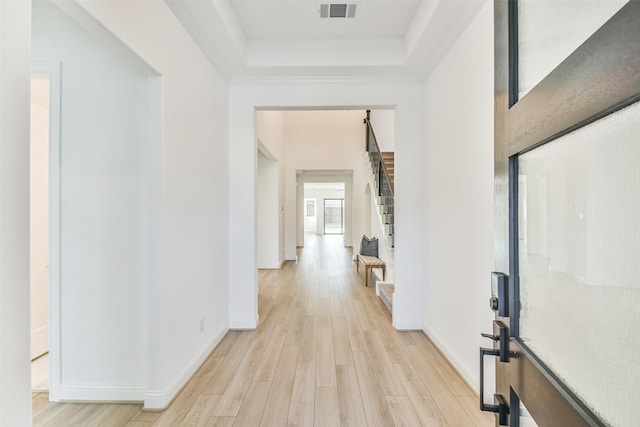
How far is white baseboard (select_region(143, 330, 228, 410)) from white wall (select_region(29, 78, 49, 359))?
1.44 m

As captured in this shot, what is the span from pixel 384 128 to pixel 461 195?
567 centimetres

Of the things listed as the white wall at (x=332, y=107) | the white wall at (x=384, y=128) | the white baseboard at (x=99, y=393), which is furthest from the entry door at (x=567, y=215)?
the white wall at (x=384, y=128)

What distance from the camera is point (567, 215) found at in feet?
2.25

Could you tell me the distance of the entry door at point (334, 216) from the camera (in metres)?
18.0

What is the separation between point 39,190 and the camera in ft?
9.07

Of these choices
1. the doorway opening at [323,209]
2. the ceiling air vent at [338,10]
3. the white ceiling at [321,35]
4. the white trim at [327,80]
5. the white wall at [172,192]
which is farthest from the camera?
the doorway opening at [323,209]

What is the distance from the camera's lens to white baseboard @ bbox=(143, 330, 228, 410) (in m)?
2.01

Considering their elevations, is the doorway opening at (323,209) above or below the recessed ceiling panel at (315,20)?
below

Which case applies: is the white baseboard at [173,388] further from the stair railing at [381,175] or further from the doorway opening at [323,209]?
the doorway opening at [323,209]

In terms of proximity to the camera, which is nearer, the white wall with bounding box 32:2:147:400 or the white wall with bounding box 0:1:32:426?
the white wall with bounding box 0:1:32:426

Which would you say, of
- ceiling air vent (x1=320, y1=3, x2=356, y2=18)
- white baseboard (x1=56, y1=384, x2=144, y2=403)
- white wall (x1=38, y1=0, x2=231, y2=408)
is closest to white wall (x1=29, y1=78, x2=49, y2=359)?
white baseboard (x1=56, y1=384, x2=144, y2=403)

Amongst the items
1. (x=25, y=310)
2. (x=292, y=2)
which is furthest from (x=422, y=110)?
(x=25, y=310)

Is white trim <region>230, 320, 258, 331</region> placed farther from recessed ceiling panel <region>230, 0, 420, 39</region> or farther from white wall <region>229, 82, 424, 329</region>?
recessed ceiling panel <region>230, 0, 420, 39</region>

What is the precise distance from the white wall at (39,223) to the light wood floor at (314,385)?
0.79 metres
